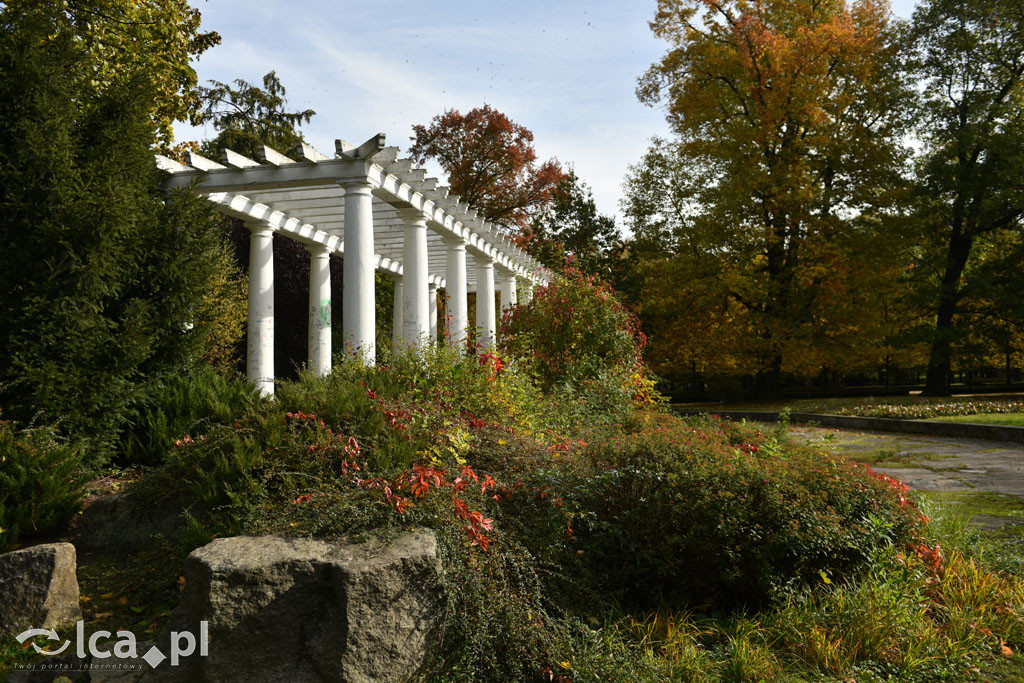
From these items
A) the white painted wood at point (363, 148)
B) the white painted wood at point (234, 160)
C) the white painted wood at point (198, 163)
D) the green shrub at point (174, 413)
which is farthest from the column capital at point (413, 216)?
the green shrub at point (174, 413)

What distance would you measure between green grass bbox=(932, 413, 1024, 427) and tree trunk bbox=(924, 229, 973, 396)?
8122 mm

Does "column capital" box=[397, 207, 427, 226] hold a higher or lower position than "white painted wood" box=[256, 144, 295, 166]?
lower

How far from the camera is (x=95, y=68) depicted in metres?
11.1

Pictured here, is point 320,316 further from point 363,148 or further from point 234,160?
point 363,148

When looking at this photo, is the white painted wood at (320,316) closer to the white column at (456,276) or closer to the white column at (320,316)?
the white column at (320,316)

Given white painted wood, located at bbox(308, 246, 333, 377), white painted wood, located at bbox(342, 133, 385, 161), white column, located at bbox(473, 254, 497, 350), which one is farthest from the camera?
white column, located at bbox(473, 254, 497, 350)

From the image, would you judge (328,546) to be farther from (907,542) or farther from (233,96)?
(233,96)

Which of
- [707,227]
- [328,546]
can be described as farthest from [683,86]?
[328,546]

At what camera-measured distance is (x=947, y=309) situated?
23266 millimetres

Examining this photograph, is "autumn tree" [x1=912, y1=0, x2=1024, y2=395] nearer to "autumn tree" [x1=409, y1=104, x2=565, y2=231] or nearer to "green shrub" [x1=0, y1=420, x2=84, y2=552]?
"autumn tree" [x1=409, y1=104, x2=565, y2=231]

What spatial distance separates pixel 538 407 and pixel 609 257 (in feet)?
76.6

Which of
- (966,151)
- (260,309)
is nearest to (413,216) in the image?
(260,309)

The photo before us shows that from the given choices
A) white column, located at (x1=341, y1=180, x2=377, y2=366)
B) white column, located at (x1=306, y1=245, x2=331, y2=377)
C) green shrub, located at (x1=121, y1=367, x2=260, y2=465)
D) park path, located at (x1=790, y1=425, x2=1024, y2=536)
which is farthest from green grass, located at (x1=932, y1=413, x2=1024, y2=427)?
green shrub, located at (x1=121, y1=367, x2=260, y2=465)

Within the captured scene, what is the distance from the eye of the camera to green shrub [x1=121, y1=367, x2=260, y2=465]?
20.9 ft
